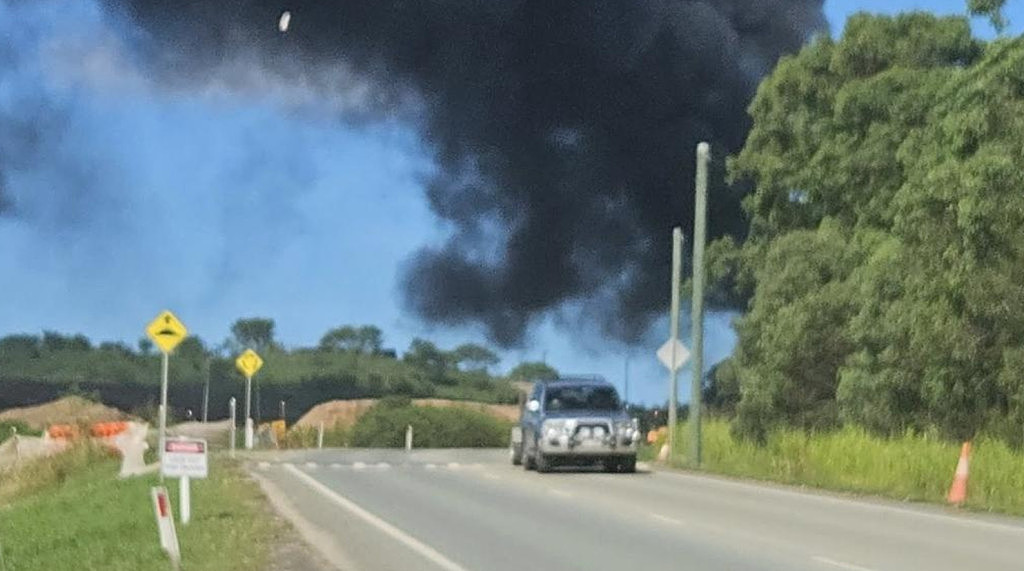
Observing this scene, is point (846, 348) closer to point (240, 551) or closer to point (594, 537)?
point (594, 537)

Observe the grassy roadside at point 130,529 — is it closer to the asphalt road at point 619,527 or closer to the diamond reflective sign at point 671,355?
the asphalt road at point 619,527

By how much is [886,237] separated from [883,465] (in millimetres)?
13191

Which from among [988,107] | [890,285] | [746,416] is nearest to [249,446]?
[746,416]

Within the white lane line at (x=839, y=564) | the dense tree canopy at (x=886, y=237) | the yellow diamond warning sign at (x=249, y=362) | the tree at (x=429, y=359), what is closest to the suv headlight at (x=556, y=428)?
the dense tree canopy at (x=886, y=237)

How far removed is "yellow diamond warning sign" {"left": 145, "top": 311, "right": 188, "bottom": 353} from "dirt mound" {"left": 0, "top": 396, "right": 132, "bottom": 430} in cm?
4088

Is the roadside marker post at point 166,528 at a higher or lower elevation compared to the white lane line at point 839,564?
higher

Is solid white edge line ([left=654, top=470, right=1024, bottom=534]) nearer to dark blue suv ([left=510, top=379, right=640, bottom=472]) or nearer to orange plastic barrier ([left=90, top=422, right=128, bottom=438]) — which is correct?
dark blue suv ([left=510, top=379, right=640, bottom=472])

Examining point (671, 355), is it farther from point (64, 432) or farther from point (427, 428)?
point (427, 428)

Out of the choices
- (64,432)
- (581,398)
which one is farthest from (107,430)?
(581,398)

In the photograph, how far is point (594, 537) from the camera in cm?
1872

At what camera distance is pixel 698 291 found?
4022cm

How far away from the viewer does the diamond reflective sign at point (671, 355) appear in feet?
134

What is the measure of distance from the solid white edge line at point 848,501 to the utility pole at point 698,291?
10.6 ft

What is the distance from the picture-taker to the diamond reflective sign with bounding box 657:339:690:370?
4094 cm
